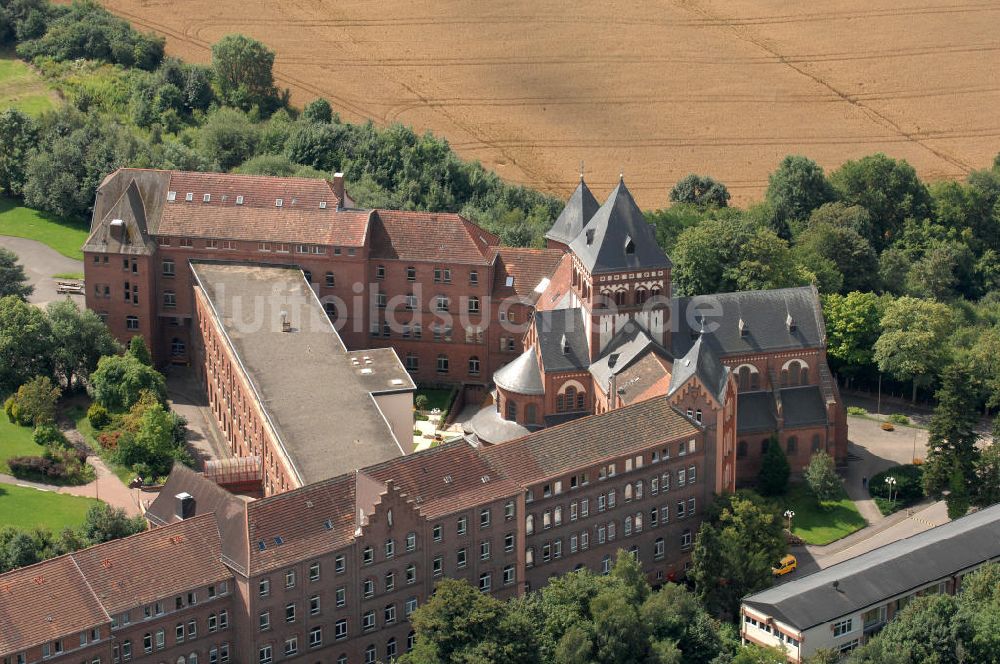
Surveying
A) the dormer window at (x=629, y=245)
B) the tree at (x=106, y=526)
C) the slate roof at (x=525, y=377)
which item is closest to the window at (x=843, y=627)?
the slate roof at (x=525, y=377)

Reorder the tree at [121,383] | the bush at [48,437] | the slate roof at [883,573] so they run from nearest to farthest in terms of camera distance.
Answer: the slate roof at [883,573]
the bush at [48,437]
the tree at [121,383]

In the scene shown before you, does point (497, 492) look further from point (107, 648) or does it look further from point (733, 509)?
point (107, 648)

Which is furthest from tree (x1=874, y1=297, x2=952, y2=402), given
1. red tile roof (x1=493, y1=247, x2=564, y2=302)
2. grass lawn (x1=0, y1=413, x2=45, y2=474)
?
grass lawn (x1=0, y1=413, x2=45, y2=474)

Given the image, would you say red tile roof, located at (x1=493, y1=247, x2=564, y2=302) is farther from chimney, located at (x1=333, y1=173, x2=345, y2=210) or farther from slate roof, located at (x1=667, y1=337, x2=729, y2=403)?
slate roof, located at (x1=667, y1=337, x2=729, y2=403)

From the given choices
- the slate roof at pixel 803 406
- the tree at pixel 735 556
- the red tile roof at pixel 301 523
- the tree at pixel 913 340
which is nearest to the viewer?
the red tile roof at pixel 301 523

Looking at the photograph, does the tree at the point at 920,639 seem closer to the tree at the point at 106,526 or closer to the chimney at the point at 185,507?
the chimney at the point at 185,507

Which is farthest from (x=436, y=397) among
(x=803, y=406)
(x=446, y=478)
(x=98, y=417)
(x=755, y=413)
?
(x=446, y=478)

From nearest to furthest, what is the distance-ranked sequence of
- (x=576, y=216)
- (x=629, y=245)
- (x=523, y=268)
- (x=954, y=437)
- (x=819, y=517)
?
(x=629, y=245) < (x=954, y=437) < (x=819, y=517) < (x=523, y=268) < (x=576, y=216)

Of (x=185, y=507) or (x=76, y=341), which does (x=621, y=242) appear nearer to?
(x=185, y=507)
